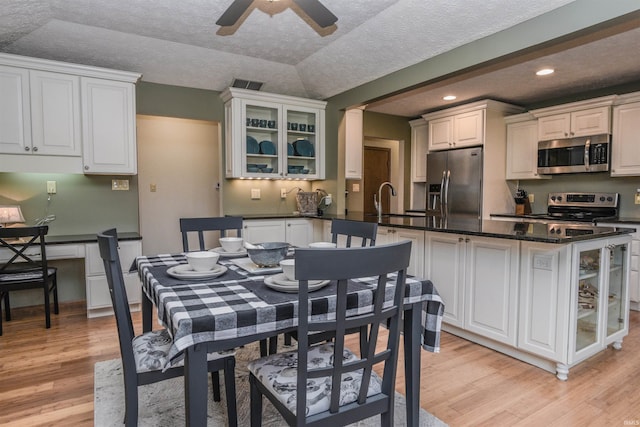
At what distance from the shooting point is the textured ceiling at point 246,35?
9.30 feet

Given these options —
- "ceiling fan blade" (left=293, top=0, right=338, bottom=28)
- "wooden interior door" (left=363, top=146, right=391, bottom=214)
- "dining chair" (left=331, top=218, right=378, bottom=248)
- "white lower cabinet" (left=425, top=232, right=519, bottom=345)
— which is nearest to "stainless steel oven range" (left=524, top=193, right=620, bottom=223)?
"white lower cabinet" (left=425, top=232, right=519, bottom=345)

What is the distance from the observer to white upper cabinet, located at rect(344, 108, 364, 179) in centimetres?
484

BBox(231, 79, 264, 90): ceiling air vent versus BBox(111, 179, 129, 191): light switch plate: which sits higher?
BBox(231, 79, 264, 90): ceiling air vent

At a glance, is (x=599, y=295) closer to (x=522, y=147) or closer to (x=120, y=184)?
(x=522, y=147)

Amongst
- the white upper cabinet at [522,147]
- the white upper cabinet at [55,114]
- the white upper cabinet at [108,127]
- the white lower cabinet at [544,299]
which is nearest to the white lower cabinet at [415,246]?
the white lower cabinet at [544,299]

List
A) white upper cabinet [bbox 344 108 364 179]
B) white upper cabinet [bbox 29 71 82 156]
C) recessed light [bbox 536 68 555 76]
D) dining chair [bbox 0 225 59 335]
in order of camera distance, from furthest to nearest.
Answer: white upper cabinet [bbox 344 108 364 179], recessed light [bbox 536 68 555 76], white upper cabinet [bbox 29 71 82 156], dining chair [bbox 0 225 59 335]

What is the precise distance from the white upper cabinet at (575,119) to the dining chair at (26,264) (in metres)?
5.41

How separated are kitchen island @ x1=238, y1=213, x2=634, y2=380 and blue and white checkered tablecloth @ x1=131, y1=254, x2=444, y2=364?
3.51 feet

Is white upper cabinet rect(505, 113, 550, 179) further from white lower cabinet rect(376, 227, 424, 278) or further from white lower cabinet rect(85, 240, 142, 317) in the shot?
white lower cabinet rect(85, 240, 142, 317)

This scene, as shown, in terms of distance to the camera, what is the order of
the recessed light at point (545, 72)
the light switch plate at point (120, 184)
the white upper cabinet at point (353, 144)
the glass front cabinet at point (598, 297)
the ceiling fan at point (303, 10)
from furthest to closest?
the white upper cabinet at point (353, 144) < the light switch plate at point (120, 184) < the recessed light at point (545, 72) < the glass front cabinet at point (598, 297) < the ceiling fan at point (303, 10)

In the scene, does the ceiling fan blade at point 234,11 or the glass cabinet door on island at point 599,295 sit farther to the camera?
the glass cabinet door on island at point 599,295

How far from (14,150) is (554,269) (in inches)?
170

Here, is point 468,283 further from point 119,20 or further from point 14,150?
point 14,150

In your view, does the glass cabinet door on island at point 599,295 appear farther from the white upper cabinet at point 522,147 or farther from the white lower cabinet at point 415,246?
the white upper cabinet at point 522,147
